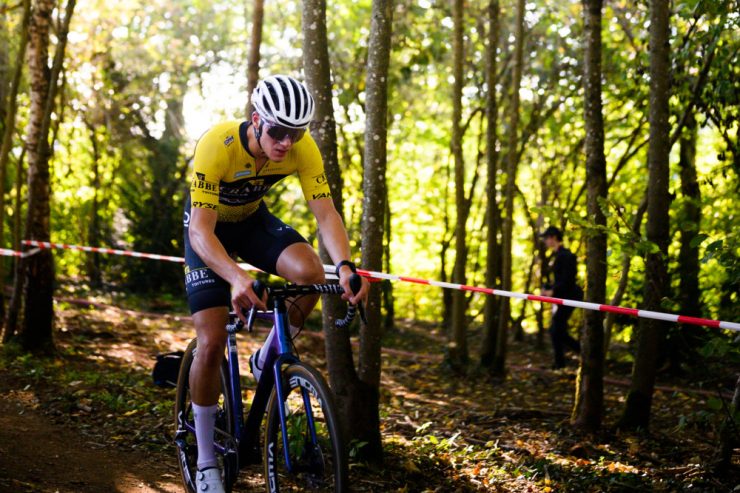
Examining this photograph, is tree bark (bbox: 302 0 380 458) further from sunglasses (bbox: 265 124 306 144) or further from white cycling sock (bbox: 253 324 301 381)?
sunglasses (bbox: 265 124 306 144)

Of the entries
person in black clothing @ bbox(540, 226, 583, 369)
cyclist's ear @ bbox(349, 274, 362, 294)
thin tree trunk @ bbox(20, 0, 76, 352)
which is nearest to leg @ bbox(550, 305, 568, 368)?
person in black clothing @ bbox(540, 226, 583, 369)

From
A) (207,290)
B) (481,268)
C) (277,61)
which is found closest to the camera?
(207,290)

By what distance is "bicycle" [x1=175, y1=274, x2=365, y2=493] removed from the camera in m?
3.67

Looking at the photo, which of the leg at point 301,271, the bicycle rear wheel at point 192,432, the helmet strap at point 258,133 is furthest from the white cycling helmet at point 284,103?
the bicycle rear wheel at point 192,432

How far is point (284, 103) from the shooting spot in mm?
3971

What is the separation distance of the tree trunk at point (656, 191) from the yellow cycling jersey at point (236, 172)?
3433 mm

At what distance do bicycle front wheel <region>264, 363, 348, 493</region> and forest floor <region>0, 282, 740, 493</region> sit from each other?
139cm

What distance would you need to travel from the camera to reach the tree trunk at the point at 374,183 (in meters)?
5.77

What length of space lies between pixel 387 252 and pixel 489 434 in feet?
32.0

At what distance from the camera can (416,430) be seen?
7199 millimetres

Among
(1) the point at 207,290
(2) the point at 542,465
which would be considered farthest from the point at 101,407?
(2) the point at 542,465

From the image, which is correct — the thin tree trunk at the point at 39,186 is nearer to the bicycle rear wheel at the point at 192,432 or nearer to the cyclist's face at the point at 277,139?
the bicycle rear wheel at the point at 192,432

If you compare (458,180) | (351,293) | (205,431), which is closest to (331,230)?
(351,293)

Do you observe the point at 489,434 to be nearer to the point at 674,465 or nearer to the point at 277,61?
the point at 674,465
